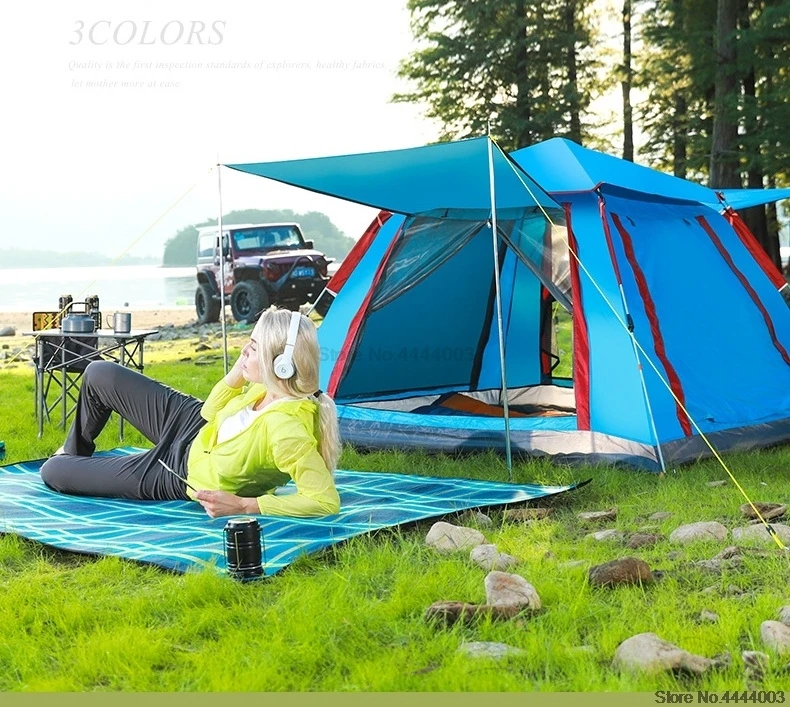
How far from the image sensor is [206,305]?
14.0 metres

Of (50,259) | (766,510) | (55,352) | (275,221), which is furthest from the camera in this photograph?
(50,259)

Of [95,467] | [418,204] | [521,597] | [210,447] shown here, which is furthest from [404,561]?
[418,204]

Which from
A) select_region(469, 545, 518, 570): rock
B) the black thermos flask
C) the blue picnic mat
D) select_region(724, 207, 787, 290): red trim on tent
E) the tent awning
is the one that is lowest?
select_region(469, 545, 518, 570): rock

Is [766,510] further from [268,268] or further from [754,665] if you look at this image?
[268,268]

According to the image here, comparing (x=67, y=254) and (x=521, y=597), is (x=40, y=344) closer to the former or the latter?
(x=521, y=597)

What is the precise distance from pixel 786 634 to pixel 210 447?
1855 mm

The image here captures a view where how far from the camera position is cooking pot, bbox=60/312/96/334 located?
17.1 feet

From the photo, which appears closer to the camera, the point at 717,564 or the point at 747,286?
the point at 717,564

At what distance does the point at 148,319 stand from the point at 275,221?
6046 mm

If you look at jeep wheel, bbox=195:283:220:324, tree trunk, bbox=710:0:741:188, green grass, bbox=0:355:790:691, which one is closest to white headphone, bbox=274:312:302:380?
green grass, bbox=0:355:790:691

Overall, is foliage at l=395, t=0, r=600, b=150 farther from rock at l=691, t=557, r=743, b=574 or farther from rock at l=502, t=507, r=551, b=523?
rock at l=691, t=557, r=743, b=574

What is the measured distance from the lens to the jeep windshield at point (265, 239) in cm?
1301

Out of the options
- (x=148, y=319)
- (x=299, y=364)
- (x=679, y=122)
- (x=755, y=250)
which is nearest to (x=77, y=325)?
(x=299, y=364)

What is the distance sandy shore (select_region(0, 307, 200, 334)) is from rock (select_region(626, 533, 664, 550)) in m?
12.0
